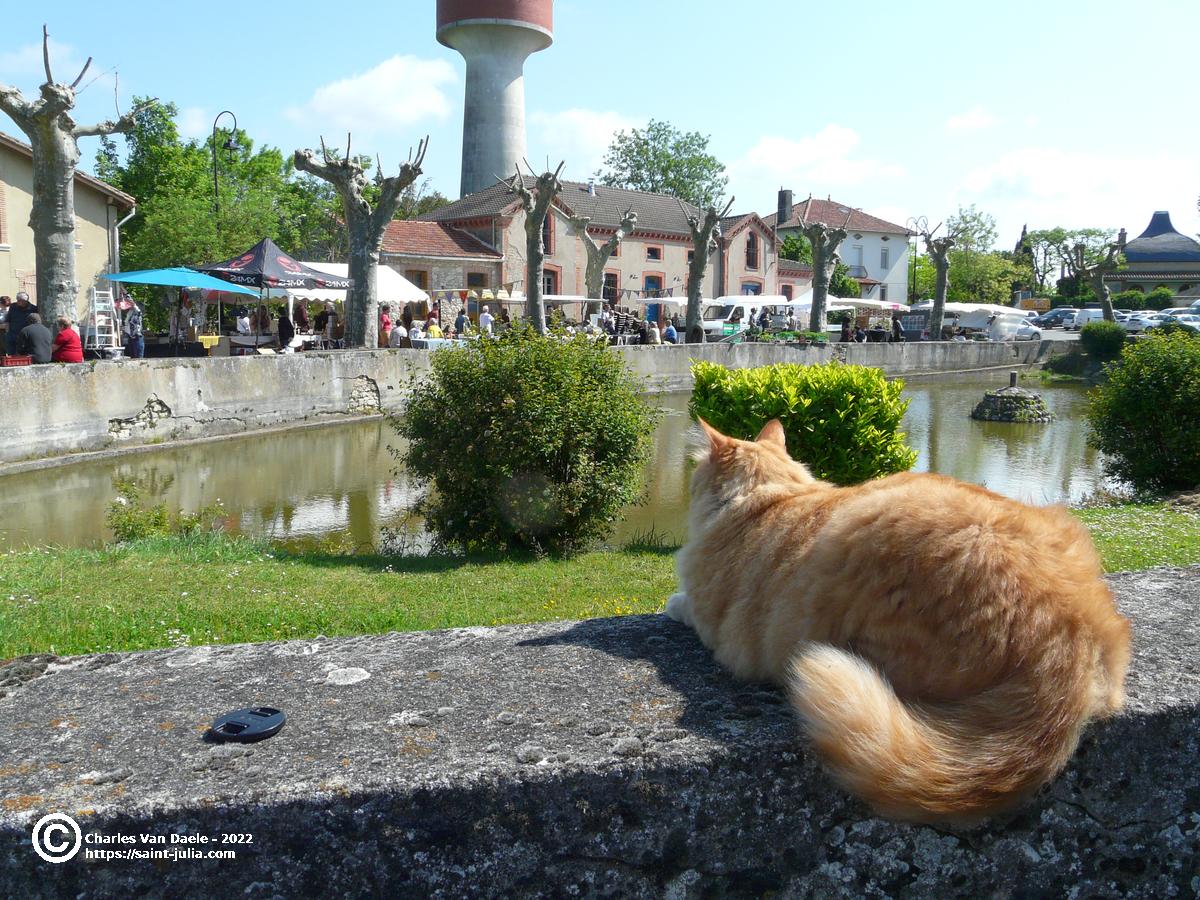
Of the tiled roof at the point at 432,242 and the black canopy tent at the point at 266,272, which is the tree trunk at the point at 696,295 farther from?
the tiled roof at the point at 432,242

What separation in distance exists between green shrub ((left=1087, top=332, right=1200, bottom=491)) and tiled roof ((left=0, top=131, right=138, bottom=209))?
91.8 feet

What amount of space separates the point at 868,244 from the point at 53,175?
237 ft

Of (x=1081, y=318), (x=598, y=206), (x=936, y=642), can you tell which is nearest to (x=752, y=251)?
(x=598, y=206)

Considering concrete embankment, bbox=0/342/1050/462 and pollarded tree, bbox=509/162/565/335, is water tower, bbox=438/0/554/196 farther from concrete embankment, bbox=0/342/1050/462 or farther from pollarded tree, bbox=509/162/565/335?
concrete embankment, bbox=0/342/1050/462

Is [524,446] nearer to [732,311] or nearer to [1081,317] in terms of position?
[732,311]

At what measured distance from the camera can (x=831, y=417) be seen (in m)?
11.5

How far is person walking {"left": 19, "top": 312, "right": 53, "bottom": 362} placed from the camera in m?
18.9

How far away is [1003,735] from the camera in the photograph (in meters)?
2.12

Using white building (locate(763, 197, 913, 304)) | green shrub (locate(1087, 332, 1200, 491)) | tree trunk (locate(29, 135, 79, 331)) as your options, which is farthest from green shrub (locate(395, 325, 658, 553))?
white building (locate(763, 197, 913, 304))

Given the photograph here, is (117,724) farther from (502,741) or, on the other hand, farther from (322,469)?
(322,469)

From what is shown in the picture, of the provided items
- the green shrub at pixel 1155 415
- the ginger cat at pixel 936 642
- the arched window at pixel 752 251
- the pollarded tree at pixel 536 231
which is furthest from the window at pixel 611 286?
the ginger cat at pixel 936 642

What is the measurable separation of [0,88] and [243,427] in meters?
8.49

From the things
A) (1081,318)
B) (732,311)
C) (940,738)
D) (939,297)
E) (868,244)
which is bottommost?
(940,738)

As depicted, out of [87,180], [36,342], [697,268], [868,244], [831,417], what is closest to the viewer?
[831,417]
